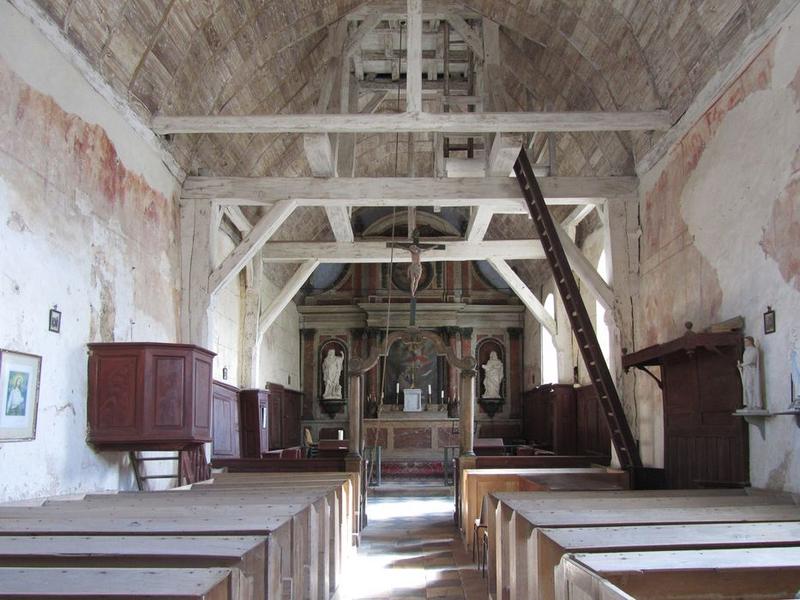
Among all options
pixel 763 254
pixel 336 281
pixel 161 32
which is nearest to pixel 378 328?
pixel 336 281

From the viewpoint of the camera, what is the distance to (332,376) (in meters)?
21.1

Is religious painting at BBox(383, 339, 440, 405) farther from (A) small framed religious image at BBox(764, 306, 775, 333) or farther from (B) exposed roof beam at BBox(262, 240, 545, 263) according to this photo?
(A) small framed religious image at BBox(764, 306, 775, 333)

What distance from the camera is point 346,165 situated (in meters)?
12.6

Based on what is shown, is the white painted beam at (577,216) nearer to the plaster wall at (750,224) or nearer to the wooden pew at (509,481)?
the plaster wall at (750,224)

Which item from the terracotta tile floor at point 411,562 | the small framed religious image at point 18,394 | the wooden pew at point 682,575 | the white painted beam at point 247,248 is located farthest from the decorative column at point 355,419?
the wooden pew at point 682,575

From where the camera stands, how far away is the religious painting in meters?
21.1

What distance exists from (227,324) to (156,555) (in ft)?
36.1

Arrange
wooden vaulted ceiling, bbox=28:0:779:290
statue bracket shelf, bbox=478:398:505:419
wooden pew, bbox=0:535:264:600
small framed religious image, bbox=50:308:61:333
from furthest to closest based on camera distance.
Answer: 1. statue bracket shelf, bbox=478:398:505:419
2. wooden vaulted ceiling, bbox=28:0:779:290
3. small framed religious image, bbox=50:308:61:333
4. wooden pew, bbox=0:535:264:600

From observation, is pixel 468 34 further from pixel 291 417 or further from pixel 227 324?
pixel 291 417

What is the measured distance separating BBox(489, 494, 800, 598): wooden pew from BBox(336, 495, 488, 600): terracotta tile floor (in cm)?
104

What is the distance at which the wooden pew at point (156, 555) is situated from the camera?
322 cm

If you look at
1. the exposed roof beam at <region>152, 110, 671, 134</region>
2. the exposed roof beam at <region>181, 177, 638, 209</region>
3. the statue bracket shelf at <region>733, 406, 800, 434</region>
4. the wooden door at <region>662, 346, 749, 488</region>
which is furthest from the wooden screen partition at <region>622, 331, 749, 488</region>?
the exposed roof beam at <region>181, 177, 638, 209</region>

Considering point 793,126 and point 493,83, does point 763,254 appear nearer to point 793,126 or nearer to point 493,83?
point 793,126

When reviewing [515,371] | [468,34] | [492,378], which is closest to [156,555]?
[468,34]
